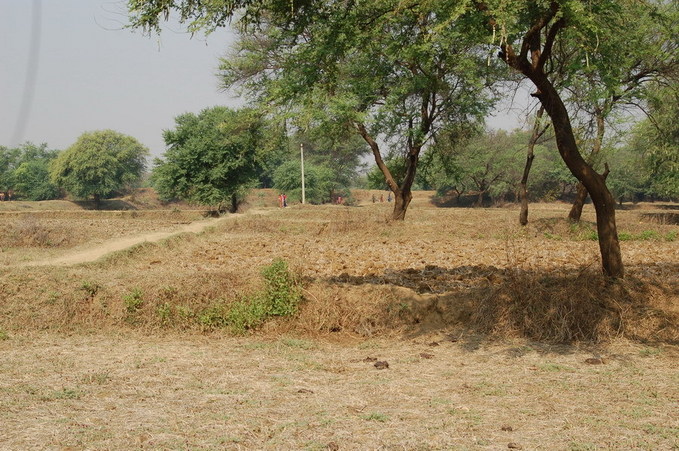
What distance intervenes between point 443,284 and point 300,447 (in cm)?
678

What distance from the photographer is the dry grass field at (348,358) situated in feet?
16.0

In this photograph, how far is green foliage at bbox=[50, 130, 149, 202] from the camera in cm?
6366

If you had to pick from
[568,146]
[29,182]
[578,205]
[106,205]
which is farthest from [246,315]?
[29,182]

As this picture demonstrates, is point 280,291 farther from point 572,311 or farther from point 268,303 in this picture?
point 572,311

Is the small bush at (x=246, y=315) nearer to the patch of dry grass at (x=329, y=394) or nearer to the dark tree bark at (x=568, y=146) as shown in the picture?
the patch of dry grass at (x=329, y=394)

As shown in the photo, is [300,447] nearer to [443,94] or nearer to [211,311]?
[211,311]

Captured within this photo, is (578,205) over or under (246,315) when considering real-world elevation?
over

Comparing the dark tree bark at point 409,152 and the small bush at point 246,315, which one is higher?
the dark tree bark at point 409,152

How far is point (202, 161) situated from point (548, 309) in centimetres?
3223

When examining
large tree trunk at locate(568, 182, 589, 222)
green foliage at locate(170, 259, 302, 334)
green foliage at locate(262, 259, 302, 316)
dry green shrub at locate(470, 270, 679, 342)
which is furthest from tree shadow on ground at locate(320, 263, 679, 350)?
large tree trunk at locate(568, 182, 589, 222)

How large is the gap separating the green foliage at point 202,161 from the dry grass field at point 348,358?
23.9 m

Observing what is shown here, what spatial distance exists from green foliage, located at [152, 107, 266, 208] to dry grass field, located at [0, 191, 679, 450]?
2395 cm

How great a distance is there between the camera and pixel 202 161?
3809 centimetres

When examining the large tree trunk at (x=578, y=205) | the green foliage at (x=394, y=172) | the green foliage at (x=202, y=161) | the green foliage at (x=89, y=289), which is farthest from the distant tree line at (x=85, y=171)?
the green foliage at (x=89, y=289)
